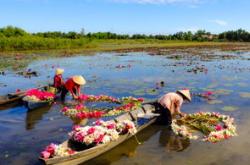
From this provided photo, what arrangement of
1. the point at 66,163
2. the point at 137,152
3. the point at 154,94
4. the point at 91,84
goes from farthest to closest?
the point at 91,84 → the point at 154,94 → the point at 137,152 → the point at 66,163

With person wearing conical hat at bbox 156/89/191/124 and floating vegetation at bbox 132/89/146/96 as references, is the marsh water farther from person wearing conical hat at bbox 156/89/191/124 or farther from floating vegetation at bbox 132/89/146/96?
person wearing conical hat at bbox 156/89/191/124

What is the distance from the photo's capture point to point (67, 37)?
82.8 meters

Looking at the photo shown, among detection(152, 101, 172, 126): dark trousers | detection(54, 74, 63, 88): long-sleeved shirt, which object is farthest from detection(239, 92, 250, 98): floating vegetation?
detection(54, 74, 63, 88): long-sleeved shirt

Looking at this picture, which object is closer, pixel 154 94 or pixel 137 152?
pixel 137 152

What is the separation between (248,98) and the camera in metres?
16.5

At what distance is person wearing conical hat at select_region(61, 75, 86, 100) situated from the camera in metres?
15.0

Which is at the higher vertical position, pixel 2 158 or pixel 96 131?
pixel 96 131

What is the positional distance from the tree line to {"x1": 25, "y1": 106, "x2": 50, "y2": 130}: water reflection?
36276 millimetres

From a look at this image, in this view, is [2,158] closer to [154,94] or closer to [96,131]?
[96,131]

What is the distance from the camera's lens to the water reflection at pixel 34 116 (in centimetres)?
1255

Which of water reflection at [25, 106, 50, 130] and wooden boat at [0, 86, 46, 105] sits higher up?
wooden boat at [0, 86, 46, 105]

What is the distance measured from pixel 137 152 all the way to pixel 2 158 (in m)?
3.74

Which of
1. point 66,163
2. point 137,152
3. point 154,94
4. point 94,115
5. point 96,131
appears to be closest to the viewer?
point 66,163

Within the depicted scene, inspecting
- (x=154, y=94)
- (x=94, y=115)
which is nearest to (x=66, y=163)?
(x=94, y=115)
